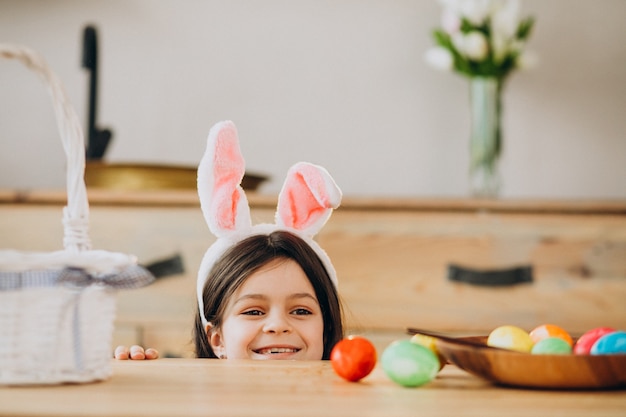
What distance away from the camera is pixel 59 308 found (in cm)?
67

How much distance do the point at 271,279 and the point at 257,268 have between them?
0.10ft

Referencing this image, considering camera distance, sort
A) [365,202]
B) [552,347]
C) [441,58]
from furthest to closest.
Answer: [441,58], [365,202], [552,347]

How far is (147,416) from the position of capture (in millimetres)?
538

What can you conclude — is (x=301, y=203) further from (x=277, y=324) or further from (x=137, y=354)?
(x=137, y=354)

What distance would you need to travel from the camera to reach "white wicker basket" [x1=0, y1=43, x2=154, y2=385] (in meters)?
0.66

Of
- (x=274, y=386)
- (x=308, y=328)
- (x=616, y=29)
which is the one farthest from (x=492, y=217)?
(x=274, y=386)

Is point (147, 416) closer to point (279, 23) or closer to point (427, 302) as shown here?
point (427, 302)

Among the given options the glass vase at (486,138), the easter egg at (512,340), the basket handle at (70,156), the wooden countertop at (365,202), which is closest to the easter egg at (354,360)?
the easter egg at (512,340)

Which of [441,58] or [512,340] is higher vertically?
[441,58]

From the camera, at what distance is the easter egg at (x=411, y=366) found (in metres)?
0.68

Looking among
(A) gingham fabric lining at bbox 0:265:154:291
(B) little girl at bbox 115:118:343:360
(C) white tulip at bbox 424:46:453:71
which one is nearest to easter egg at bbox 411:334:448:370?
(A) gingham fabric lining at bbox 0:265:154:291

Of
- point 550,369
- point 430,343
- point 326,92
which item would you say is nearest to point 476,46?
point 326,92

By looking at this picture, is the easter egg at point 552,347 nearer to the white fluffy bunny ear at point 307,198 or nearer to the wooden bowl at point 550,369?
the wooden bowl at point 550,369

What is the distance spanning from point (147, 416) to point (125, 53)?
7.03ft
